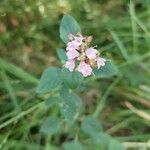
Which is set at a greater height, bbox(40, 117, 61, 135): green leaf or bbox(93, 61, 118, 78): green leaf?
bbox(40, 117, 61, 135): green leaf

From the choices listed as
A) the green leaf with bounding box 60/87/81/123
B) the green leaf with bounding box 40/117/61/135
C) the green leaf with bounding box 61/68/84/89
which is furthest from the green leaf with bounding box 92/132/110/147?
the green leaf with bounding box 61/68/84/89

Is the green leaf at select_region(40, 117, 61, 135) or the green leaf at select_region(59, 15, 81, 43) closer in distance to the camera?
the green leaf at select_region(59, 15, 81, 43)

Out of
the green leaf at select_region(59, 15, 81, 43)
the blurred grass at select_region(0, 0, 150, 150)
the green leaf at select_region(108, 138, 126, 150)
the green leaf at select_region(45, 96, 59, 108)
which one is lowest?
the green leaf at select_region(108, 138, 126, 150)

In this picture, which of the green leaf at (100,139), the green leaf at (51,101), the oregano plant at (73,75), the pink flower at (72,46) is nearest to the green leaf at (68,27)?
the oregano plant at (73,75)

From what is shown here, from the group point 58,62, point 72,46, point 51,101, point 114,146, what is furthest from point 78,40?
point 58,62

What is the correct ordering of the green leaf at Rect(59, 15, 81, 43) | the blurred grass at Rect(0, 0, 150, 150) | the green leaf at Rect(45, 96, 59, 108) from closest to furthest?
the green leaf at Rect(59, 15, 81, 43), the green leaf at Rect(45, 96, 59, 108), the blurred grass at Rect(0, 0, 150, 150)

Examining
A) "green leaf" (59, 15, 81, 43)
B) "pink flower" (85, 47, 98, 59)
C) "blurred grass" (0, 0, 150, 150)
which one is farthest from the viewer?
"blurred grass" (0, 0, 150, 150)

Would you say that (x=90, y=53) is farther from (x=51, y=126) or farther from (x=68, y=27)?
(x=51, y=126)

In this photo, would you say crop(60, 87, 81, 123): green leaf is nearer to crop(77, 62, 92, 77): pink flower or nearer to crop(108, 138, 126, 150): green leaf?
crop(77, 62, 92, 77): pink flower
